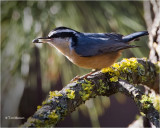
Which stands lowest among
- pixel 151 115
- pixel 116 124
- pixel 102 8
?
pixel 116 124

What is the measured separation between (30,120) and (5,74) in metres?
1.01

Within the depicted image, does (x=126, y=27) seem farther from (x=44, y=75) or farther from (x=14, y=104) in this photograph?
(x=14, y=104)

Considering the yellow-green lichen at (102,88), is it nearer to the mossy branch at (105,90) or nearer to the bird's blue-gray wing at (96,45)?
the mossy branch at (105,90)

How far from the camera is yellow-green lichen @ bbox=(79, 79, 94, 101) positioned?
104cm

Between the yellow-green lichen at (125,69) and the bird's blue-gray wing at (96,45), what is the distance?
0.16 metres

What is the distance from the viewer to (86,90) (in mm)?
1081

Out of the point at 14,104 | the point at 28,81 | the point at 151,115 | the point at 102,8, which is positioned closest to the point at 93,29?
the point at 102,8

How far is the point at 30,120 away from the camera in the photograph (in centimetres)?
83

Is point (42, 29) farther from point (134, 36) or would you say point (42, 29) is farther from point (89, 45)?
point (134, 36)

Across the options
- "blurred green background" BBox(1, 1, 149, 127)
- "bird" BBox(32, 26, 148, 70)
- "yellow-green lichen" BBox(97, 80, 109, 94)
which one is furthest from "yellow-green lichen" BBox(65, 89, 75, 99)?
"blurred green background" BBox(1, 1, 149, 127)

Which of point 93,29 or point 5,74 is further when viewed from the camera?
point 93,29

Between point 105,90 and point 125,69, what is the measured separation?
18cm

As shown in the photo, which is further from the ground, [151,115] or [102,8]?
[102,8]

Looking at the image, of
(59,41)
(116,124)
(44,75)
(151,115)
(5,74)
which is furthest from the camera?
(116,124)
